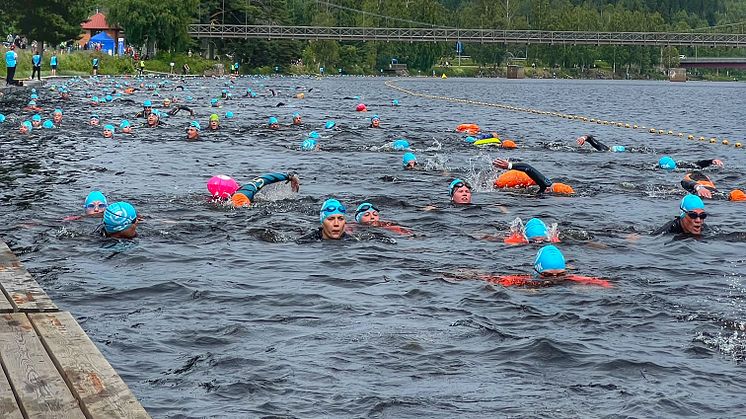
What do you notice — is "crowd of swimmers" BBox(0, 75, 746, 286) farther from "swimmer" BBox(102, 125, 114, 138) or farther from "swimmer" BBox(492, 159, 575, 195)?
"swimmer" BBox(102, 125, 114, 138)

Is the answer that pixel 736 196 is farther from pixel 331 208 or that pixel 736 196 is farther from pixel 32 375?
pixel 32 375

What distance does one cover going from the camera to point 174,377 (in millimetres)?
9039

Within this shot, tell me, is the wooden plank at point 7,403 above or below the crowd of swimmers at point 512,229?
above

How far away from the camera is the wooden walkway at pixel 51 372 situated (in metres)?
6.59

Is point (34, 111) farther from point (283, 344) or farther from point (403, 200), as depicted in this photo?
point (283, 344)

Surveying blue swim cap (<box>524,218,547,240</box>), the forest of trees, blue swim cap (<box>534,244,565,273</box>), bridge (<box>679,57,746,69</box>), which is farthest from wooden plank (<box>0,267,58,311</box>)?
bridge (<box>679,57,746,69</box>)

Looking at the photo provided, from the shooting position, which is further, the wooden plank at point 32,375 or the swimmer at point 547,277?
the swimmer at point 547,277

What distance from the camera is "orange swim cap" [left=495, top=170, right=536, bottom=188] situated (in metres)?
21.9

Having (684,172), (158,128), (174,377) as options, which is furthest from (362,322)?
(158,128)

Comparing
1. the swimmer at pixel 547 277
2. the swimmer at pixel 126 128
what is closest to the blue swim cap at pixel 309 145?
the swimmer at pixel 126 128

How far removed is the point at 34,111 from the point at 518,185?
24462 millimetres

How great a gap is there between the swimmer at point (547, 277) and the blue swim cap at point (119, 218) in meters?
5.37

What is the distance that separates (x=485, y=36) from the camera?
164375 millimetres

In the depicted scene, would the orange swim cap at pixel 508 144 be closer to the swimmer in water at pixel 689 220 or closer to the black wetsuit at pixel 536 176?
the black wetsuit at pixel 536 176
